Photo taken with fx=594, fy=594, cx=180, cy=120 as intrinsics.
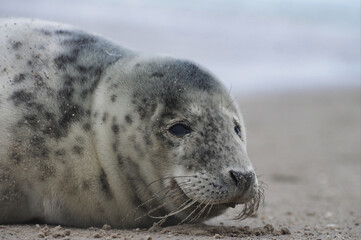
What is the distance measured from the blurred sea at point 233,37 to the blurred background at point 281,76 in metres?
0.04

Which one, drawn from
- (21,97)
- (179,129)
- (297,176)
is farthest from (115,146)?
(297,176)

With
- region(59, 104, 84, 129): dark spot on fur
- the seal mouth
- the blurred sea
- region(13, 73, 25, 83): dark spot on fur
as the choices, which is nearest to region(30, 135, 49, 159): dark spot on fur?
region(59, 104, 84, 129): dark spot on fur

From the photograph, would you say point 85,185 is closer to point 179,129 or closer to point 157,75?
point 179,129

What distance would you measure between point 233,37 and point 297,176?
13.4 metres

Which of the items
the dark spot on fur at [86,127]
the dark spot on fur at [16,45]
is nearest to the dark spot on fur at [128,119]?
the dark spot on fur at [86,127]

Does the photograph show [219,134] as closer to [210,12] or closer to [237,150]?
[237,150]

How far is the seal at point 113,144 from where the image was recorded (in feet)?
11.4

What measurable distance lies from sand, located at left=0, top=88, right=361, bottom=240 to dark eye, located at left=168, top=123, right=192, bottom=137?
22.7 inches

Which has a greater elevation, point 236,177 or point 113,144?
point 113,144

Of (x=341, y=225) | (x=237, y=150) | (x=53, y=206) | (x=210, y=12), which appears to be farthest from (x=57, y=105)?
(x=210, y=12)

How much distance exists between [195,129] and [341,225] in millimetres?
1577

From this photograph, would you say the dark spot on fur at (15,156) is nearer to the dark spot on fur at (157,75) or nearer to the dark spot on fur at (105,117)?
the dark spot on fur at (105,117)

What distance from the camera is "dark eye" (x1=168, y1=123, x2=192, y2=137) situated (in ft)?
11.6

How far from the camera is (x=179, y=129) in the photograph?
3.54 metres
